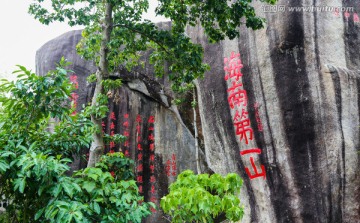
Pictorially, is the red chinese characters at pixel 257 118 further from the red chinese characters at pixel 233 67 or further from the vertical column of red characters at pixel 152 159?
the vertical column of red characters at pixel 152 159

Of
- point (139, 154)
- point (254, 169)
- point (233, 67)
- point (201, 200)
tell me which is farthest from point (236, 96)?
point (139, 154)

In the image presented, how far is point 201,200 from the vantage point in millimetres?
2289

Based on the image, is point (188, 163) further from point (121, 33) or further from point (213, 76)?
point (121, 33)

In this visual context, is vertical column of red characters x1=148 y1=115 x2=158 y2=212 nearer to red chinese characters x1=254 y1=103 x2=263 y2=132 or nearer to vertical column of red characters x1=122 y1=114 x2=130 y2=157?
vertical column of red characters x1=122 y1=114 x2=130 y2=157

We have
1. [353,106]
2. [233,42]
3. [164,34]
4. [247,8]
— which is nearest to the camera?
[247,8]

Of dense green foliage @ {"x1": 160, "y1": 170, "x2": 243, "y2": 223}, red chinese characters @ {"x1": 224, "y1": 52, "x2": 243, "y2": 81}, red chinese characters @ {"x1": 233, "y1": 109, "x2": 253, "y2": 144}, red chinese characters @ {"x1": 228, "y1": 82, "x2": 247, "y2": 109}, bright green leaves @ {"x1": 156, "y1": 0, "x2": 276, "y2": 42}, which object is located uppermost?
bright green leaves @ {"x1": 156, "y1": 0, "x2": 276, "y2": 42}

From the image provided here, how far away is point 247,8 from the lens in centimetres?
346

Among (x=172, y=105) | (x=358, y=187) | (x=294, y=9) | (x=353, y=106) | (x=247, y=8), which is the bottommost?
(x=358, y=187)

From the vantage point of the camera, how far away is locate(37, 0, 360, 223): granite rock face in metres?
4.03

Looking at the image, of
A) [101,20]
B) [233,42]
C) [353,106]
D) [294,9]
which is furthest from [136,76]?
[353,106]

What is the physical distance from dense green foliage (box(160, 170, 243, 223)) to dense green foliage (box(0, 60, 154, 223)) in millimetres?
274

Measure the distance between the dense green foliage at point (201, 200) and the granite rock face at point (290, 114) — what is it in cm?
191

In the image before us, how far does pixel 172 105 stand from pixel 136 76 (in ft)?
3.98

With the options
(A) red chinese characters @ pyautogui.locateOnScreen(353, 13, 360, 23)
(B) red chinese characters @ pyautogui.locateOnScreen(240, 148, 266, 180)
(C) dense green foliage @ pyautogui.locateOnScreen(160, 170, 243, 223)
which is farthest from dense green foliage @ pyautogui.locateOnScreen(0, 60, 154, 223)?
(A) red chinese characters @ pyautogui.locateOnScreen(353, 13, 360, 23)
